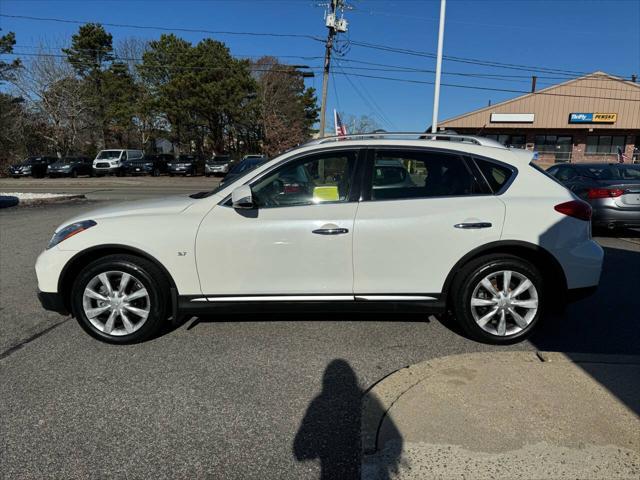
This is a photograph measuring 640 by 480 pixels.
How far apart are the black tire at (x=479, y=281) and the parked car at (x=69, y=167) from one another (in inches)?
1375

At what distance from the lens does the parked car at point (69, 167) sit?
32.3 m

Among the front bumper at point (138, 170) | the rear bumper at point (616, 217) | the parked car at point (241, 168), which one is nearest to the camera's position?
the parked car at point (241, 168)

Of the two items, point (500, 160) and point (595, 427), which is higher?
point (500, 160)

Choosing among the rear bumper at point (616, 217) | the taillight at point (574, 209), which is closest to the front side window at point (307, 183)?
the taillight at point (574, 209)

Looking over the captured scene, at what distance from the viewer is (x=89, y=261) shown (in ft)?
12.5

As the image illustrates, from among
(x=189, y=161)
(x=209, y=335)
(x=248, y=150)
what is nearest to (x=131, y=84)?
(x=248, y=150)

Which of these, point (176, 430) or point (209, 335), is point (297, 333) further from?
point (176, 430)

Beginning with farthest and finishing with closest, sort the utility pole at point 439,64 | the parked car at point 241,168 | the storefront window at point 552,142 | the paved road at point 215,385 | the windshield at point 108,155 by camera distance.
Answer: the storefront window at point 552,142
the windshield at point 108,155
the utility pole at point 439,64
the parked car at point 241,168
the paved road at point 215,385

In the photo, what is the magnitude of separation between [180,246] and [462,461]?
2554mm

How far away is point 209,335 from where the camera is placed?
4039 millimetres

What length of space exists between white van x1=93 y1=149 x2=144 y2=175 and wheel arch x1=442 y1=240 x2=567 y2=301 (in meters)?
33.6

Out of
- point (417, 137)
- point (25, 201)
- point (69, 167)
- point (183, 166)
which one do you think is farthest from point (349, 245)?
point (69, 167)

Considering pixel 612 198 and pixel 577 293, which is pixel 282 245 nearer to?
pixel 577 293

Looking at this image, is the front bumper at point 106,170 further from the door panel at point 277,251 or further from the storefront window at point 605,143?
the storefront window at point 605,143
